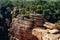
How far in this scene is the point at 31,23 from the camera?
29.1 metres

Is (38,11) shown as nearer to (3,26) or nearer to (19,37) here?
(19,37)

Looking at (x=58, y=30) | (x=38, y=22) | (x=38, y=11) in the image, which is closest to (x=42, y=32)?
(x=58, y=30)

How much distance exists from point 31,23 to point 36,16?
5.47ft

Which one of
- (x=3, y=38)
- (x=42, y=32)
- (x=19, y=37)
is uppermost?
(x=42, y=32)

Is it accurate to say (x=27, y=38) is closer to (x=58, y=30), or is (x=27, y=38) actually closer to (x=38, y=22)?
(x=38, y=22)

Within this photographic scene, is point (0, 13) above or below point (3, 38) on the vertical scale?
above

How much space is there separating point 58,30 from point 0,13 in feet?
77.0

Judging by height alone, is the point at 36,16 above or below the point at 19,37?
above

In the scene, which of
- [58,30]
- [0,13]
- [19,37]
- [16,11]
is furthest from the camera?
[0,13]

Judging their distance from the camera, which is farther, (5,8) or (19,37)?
(5,8)

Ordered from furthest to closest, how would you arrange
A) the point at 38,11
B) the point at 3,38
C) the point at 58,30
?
the point at 3,38
the point at 38,11
the point at 58,30

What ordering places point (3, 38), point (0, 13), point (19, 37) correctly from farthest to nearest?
point (0, 13)
point (3, 38)
point (19, 37)

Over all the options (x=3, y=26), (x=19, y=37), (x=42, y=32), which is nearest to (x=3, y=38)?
(x=3, y=26)

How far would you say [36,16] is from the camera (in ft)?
98.8
